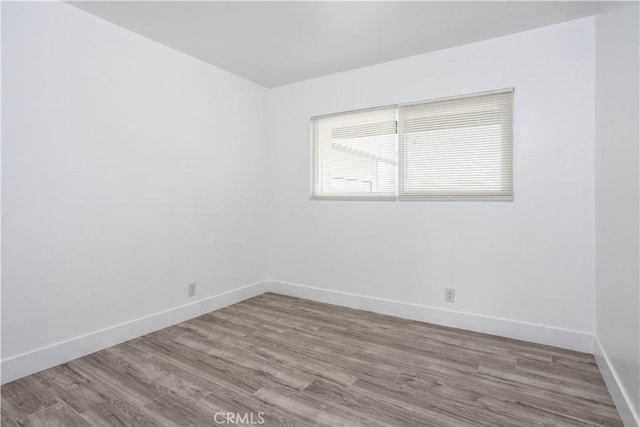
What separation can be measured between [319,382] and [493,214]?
1958 millimetres

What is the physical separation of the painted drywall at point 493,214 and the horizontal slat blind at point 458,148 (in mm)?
93

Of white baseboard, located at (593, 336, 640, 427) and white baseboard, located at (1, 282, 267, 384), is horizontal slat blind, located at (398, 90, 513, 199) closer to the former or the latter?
white baseboard, located at (593, 336, 640, 427)

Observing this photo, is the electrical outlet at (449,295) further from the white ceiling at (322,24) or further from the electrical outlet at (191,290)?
the electrical outlet at (191,290)

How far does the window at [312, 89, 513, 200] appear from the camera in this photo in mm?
2857

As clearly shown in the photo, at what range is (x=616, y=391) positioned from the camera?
5.99 feet

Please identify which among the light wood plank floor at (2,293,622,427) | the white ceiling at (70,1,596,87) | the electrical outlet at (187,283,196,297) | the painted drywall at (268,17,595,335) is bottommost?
the light wood plank floor at (2,293,622,427)

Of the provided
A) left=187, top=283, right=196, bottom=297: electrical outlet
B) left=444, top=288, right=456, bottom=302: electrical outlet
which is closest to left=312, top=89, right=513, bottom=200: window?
left=444, top=288, right=456, bottom=302: electrical outlet

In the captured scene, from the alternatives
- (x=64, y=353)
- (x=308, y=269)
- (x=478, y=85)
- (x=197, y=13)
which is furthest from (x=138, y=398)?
(x=478, y=85)

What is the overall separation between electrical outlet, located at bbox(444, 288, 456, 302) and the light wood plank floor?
26 cm

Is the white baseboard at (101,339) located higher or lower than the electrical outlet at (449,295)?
lower

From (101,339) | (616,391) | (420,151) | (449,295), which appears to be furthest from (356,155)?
(101,339)

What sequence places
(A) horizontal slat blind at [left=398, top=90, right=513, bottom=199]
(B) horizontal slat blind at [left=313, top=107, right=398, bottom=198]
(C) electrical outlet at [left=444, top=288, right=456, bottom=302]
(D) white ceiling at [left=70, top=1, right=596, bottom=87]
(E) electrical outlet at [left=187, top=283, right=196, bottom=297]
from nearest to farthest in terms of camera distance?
1. (D) white ceiling at [left=70, top=1, right=596, bottom=87]
2. (A) horizontal slat blind at [left=398, top=90, right=513, bottom=199]
3. (C) electrical outlet at [left=444, top=288, right=456, bottom=302]
4. (E) electrical outlet at [left=187, top=283, right=196, bottom=297]
5. (B) horizontal slat blind at [left=313, top=107, right=398, bottom=198]

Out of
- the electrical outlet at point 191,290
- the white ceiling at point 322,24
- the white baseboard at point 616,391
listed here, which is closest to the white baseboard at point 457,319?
the white baseboard at point 616,391

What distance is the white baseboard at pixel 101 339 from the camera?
6.99 feet
